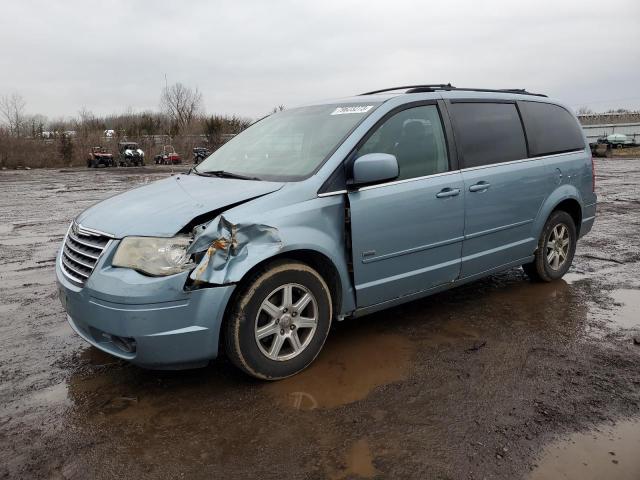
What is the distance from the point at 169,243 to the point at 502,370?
2252 mm

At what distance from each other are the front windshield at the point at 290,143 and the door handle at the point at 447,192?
0.80 metres

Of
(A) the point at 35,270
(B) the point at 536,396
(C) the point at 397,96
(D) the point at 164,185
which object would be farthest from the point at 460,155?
(A) the point at 35,270

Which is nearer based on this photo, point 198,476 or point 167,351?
point 198,476

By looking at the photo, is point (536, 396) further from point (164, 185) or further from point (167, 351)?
point (164, 185)

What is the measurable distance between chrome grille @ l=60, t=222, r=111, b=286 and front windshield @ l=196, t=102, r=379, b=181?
1129 mm

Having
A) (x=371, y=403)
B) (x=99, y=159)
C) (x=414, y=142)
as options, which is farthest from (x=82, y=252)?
(x=99, y=159)

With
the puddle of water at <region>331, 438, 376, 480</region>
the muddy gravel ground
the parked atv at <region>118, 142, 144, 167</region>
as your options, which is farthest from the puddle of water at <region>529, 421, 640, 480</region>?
the parked atv at <region>118, 142, 144, 167</region>

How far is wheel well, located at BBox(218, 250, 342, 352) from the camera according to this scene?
9.91 ft

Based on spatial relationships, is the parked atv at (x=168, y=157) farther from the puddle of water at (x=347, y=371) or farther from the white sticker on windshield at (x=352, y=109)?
the puddle of water at (x=347, y=371)

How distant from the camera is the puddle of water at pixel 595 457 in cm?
234

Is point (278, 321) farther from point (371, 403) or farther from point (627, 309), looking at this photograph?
point (627, 309)

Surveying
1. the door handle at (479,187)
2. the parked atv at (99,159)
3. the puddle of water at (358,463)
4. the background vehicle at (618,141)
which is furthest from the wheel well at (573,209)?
the background vehicle at (618,141)

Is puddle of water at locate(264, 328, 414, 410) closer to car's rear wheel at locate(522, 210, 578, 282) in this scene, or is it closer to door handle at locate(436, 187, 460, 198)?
door handle at locate(436, 187, 460, 198)

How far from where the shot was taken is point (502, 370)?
338 cm
